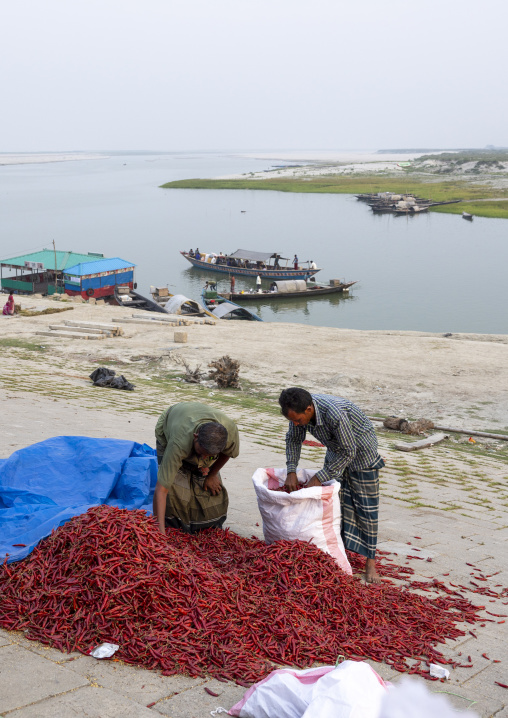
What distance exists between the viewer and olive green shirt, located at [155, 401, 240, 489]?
4.74 meters

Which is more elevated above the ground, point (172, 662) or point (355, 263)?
point (172, 662)

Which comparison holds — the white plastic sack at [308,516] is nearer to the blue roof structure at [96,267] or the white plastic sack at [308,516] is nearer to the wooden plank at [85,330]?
the wooden plank at [85,330]

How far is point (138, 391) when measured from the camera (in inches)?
528

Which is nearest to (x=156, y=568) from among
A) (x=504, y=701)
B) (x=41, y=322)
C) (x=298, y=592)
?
(x=298, y=592)

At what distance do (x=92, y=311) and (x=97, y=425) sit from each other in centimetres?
1754

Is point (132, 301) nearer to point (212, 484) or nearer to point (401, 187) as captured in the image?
point (212, 484)

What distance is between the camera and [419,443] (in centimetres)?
1064

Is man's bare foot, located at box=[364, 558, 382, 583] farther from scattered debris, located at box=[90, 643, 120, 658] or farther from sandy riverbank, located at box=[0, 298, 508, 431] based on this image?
sandy riverbank, located at box=[0, 298, 508, 431]

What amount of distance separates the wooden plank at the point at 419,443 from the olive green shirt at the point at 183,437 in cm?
578

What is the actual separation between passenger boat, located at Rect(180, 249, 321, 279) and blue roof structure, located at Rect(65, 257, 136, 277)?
1035 centimetres

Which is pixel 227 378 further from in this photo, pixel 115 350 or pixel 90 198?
pixel 90 198

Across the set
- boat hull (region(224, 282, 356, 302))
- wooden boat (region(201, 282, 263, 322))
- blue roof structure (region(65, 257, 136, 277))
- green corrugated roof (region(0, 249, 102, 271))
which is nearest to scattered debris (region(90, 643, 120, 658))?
wooden boat (region(201, 282, 263, 322))

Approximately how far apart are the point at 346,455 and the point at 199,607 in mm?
1520

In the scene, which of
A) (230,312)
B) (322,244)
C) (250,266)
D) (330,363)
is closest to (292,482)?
(330,363)
